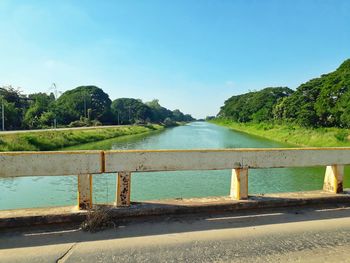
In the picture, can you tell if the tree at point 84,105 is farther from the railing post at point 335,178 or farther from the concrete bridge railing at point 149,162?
the railing post at point 335,178

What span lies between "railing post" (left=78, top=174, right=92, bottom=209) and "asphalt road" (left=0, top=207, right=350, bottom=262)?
1.32 ft

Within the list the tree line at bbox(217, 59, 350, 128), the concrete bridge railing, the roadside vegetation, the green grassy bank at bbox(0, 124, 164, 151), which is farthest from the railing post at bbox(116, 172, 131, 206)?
the tree line at bbox(217, 59, 350, 128)

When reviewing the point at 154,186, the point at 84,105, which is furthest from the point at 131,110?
the point at 154,186

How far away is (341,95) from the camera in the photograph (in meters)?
33.6

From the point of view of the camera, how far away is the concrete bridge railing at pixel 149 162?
418 cm

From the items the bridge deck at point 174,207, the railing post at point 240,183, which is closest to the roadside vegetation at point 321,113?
the bridge deck at point 174,207

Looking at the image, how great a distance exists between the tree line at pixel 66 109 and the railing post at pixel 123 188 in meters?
46.9

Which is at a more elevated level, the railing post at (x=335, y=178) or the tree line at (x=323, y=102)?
the tree line at (x=323, y=102)

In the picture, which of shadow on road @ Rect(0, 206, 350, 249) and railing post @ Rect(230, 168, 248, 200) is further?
railing post @ Rect(230, 168, 248, 200)

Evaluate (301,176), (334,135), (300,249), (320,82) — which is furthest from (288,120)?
(300,249)

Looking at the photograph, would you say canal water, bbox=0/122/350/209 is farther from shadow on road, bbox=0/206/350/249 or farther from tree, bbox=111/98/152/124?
tree, bbox=111/98/152/124

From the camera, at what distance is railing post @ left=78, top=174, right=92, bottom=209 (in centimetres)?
441

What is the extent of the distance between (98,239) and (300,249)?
233cm

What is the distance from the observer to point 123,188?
15.1ft
